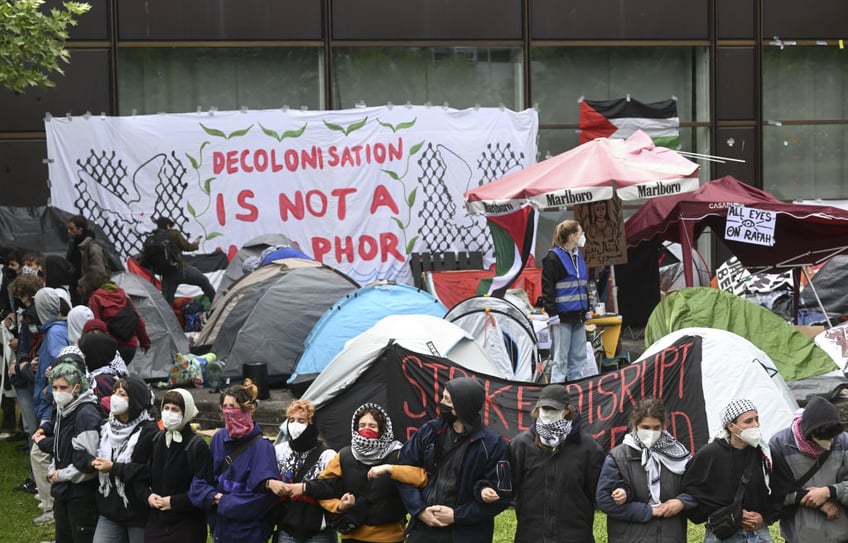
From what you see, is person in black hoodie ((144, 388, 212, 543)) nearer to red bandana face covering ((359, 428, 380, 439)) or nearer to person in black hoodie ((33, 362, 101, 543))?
person in black hoodie ((33, 362, 101, 543))

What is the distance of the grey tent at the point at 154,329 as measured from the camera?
45.5ft

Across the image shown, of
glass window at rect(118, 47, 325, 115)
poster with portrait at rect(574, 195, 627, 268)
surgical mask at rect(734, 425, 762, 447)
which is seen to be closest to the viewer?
surgical mask at rect(734, 425, 762, 447)

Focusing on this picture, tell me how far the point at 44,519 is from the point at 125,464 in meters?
2.69

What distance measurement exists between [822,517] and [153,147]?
12.8 m

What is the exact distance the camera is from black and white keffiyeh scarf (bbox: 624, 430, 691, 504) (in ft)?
22.7

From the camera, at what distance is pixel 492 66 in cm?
2020

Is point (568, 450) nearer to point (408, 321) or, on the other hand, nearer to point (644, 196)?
point (408, 321)

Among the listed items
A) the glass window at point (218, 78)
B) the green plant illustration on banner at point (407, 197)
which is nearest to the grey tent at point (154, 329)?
the green plant illustration on banner at point (407, 197)

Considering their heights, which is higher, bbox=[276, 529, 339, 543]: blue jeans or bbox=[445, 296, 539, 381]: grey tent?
bbox=[445, 296, 539, 381]: grey tent

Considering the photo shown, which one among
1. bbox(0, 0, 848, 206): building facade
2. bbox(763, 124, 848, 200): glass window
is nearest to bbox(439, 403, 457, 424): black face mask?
bbox(0, 0, 848, 206): building facade

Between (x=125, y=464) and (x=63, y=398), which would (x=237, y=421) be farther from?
(x=63, y=398)

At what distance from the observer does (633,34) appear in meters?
20.4

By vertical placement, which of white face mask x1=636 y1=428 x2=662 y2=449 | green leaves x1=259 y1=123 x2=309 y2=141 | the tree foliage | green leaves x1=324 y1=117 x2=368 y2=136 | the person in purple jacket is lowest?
the person in purple jacket

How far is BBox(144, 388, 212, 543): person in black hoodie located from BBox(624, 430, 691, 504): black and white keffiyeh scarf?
246 cm
